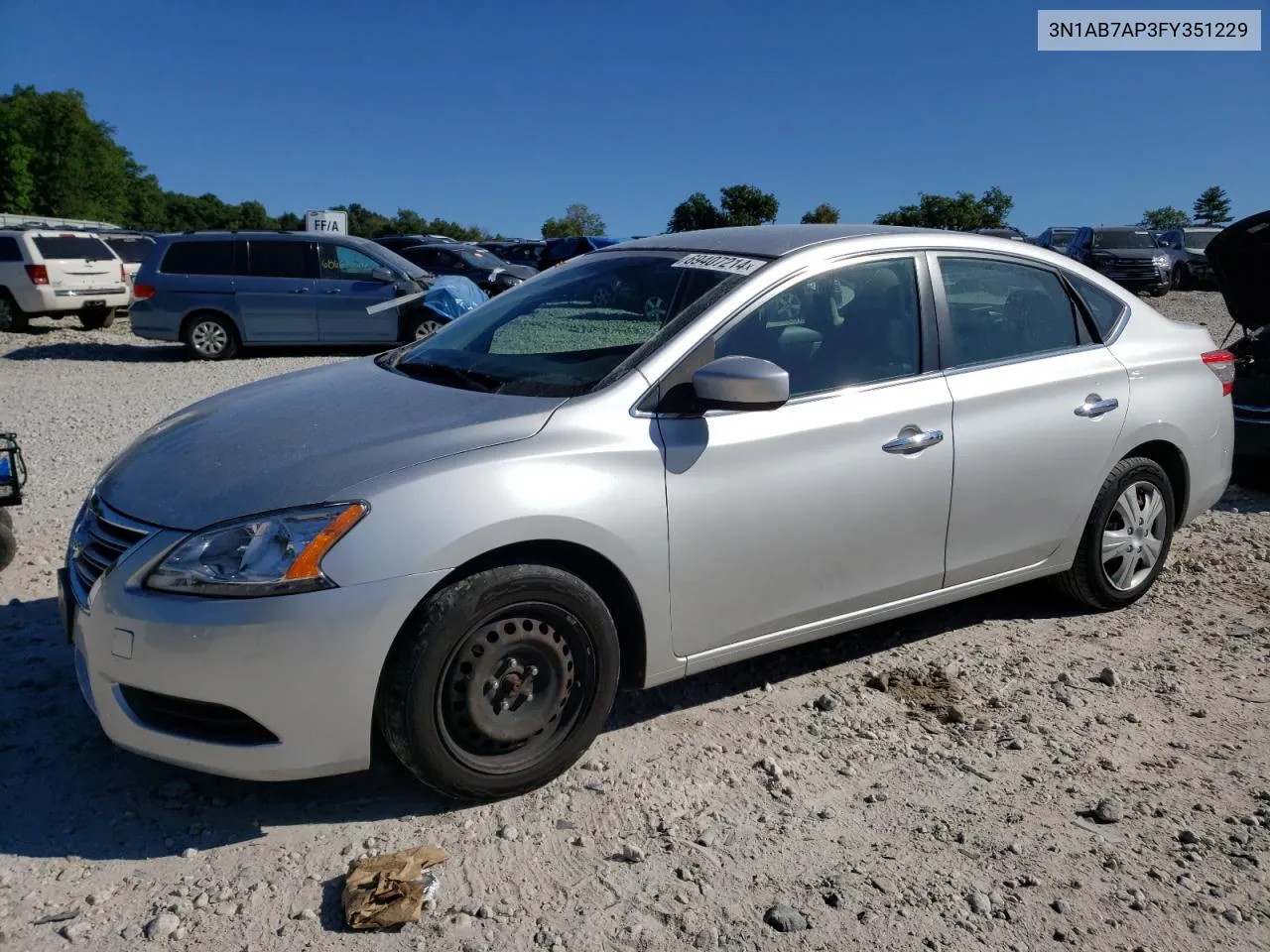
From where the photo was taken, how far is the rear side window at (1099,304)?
469cm

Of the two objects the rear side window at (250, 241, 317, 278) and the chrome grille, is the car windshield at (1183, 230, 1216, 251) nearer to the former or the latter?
the rear side window at (250, 241, 317, 278)

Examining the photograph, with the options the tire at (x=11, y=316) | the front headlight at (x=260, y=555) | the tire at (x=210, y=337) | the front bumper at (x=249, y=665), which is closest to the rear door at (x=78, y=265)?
the tire at (x=11, y=316)

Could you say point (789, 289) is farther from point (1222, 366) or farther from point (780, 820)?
point (1222, 366)

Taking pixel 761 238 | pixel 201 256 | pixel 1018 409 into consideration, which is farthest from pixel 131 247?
pixel 1018 409

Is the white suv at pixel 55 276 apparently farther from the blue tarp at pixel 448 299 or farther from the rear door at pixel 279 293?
the blue tarp at pixel 448 299

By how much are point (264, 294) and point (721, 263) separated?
1237cm

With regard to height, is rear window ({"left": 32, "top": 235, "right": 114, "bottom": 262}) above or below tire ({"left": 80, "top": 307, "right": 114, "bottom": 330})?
above

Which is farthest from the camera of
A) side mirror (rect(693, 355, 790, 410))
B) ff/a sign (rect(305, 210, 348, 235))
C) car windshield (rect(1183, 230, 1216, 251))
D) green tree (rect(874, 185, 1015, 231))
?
green tree (rect(874, 185, 1015, 231))

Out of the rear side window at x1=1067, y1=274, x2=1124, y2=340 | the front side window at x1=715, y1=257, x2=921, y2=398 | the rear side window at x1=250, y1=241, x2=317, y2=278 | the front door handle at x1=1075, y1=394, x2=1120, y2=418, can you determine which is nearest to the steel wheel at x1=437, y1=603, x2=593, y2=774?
the front side window at x1=715, y1=257, x2=921, y2=398

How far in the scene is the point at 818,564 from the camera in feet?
12.2

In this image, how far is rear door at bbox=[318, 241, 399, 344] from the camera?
1495cm

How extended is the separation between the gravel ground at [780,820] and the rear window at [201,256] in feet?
37.0

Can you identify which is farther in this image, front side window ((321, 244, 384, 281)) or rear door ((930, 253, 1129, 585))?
front side window ((321, 244, 384, 281))

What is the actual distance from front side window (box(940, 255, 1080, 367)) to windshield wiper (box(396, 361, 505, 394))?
1.73 m
